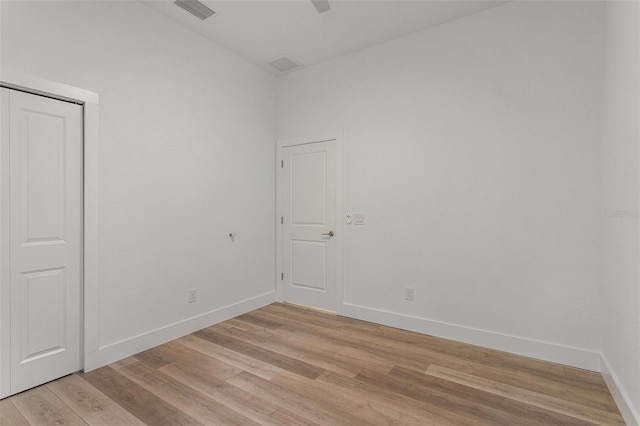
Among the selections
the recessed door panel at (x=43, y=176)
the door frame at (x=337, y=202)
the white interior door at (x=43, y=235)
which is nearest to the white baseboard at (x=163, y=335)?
the white interior door at (x=43, y=235)

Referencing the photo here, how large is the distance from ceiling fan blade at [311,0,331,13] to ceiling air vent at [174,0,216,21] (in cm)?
97

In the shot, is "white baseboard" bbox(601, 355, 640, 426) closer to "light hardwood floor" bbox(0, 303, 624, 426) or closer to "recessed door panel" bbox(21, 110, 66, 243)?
"light hardwood floor" bbox(0, 303, 624, 426)

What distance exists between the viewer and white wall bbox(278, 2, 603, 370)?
8.11 ft

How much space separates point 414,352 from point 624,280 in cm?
158

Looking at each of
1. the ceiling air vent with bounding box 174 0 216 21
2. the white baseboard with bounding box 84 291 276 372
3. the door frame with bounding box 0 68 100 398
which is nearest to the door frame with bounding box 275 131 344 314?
the white baseboard with bounding box 84 291 276 372

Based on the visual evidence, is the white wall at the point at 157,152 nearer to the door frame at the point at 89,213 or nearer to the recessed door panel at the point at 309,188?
the door frame at the point at 89,213

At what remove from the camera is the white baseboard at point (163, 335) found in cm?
246

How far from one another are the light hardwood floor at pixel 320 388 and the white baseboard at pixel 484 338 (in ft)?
0.25

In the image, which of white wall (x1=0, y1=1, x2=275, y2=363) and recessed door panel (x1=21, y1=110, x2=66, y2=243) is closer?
recessed door panel (x1=21, y1=110, x2=66, y2=243)

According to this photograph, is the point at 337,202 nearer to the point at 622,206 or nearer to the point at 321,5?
the point at 321,5

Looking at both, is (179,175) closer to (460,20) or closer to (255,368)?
(255,368)

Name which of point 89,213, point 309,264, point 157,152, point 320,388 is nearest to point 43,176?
point 89,213

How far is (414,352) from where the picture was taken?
8.93 feet

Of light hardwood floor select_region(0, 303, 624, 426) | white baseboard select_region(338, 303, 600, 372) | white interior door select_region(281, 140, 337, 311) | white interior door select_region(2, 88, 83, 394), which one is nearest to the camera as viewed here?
light hardwood floor select_region(0, 303, 624, 426)
